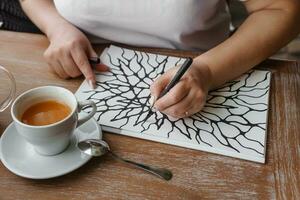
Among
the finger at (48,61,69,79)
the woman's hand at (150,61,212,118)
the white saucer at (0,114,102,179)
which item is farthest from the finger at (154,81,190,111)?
the finger at (48,61,69,79)

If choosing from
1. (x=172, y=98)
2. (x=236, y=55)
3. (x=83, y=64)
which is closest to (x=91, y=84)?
(x=83, y=64)

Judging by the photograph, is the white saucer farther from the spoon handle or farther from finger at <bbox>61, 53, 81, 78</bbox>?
finger at <bbox>61, 53, 81, 78</bbox>

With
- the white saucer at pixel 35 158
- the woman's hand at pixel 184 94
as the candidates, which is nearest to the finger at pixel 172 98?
the woman's hand at pixel 184 94

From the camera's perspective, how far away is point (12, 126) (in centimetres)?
63

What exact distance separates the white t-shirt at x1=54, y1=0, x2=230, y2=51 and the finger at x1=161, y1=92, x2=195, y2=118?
257mm

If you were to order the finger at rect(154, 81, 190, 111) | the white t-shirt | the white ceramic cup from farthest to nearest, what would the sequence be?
the white t-shirt < the finger at rect(154, 81, 190, 111) < the white ceramic cup

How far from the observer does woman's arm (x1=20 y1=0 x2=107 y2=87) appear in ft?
2.51

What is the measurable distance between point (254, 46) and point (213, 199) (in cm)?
37

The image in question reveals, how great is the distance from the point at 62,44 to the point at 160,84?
255mm

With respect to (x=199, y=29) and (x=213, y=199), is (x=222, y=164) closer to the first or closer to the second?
(x=213, y=199)

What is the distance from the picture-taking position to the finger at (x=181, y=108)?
65 cm

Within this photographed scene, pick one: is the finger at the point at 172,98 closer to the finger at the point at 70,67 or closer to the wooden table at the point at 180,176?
the wooden table at the point at 180,176

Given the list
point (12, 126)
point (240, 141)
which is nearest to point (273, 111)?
point (240, 141)

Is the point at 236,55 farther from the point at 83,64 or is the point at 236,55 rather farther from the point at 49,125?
the point at 49,125
